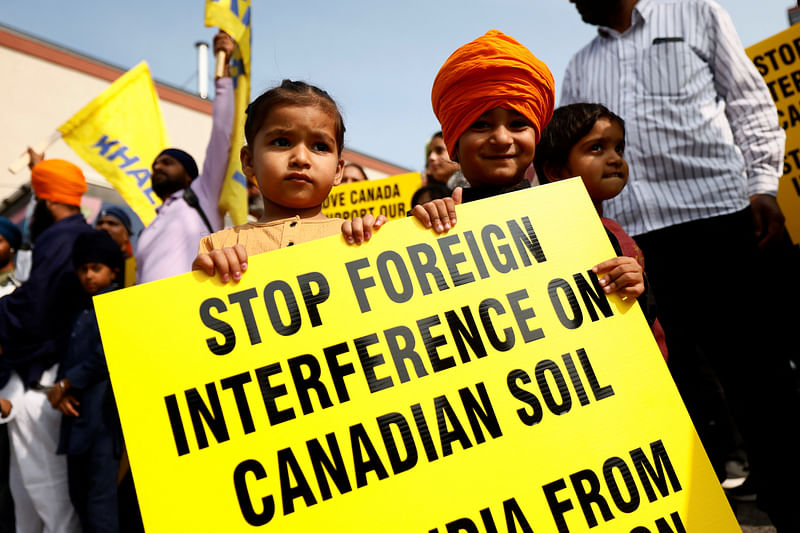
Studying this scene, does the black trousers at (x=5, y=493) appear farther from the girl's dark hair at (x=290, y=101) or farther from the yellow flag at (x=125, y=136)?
the girl's dark hair at (x=290, y=101)

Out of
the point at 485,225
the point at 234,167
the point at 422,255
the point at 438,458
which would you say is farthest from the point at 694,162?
the point at 234,167

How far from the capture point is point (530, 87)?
69.7 inches

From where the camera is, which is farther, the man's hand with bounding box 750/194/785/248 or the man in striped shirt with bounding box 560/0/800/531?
the man's hand with bounding box 750/194/785/248

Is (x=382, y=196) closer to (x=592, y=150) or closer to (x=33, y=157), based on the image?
(x=592, y=150)

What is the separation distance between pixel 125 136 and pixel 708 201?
13.6ft

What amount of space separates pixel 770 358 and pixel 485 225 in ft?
4.54

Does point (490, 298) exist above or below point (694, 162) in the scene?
below

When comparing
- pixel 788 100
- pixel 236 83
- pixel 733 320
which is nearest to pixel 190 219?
pixel 236 83

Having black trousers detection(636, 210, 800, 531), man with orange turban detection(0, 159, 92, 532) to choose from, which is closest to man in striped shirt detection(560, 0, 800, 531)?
black trousers detection(636, 210, 800, 531)

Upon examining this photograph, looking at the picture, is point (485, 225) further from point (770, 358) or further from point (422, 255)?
point (770, 358)

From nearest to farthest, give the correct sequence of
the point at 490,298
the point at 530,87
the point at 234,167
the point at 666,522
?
the point at 666,522 → the point at 490,298 → the point at 530,87 → the point at 234,167

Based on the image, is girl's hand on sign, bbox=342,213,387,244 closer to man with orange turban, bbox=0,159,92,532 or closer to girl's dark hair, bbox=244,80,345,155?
girl's dark hair, bbox=244,80,345,155

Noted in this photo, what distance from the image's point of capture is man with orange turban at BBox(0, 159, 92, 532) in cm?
302

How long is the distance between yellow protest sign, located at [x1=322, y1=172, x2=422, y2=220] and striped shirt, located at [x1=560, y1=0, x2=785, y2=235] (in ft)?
7.04
